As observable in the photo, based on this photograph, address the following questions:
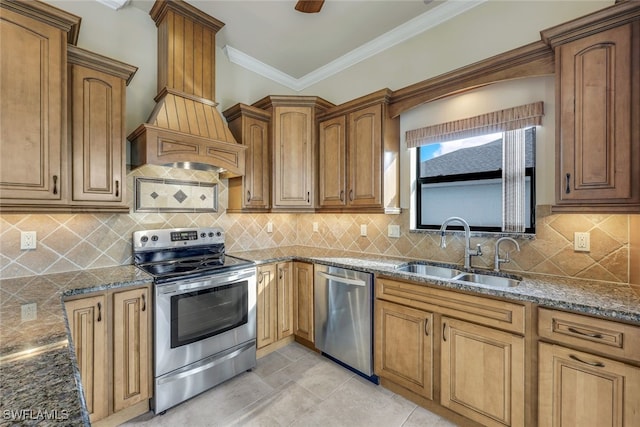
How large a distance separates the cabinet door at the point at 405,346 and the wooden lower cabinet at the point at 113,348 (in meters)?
1.69

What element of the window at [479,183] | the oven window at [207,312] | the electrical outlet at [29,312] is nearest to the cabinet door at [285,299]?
the oven window at [207,312]

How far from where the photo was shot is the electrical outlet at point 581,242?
72.0 inches

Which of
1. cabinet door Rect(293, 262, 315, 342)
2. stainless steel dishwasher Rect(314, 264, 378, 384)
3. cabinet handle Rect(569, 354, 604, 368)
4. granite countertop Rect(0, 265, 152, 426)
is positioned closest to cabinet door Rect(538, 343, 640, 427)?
cabinet handle Rect(569, 354, 604, 368)

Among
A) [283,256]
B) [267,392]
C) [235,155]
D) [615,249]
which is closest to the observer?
[615,249]

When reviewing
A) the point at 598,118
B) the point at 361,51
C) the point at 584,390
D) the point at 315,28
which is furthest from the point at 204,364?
the point at 361,51

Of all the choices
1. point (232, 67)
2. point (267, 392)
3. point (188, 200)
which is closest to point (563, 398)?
point (267, 392)

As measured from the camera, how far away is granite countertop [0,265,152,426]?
58 centimetres

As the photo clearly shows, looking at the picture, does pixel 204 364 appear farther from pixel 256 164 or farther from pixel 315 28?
pixel 315 28

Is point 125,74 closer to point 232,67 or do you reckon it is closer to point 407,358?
point 232,67

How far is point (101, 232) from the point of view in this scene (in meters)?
2.24

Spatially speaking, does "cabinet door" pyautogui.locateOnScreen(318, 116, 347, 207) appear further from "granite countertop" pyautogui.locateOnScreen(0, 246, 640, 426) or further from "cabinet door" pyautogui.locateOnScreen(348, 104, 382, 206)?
"granite countertop" pyautogui.locateOnScreen(0, 246, 640, 426)

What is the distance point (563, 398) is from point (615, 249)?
983 mm

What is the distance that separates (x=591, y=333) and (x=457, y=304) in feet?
2.03

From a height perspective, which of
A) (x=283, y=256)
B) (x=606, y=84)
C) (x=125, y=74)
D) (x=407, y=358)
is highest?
(x=125, y=74)
